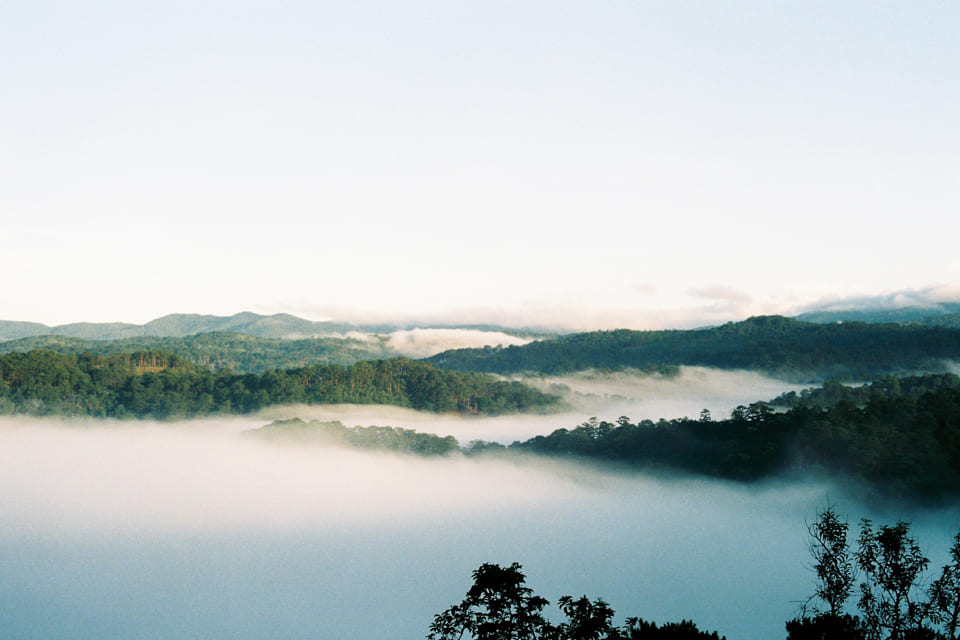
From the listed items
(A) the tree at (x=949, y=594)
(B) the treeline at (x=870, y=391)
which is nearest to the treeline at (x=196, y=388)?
(B) the treeline at (x=870, y=391)

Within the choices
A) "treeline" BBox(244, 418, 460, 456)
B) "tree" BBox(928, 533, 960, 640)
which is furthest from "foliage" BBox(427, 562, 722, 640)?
"treeline" BBox(244, 418, 460, 456)

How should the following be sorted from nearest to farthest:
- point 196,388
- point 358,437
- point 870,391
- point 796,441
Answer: point 796,441 < point 870,391 < point 358,437 < point 196,388

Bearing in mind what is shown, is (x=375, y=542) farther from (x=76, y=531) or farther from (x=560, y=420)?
(x=560, y=420)

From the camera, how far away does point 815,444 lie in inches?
3533

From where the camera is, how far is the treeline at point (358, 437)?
141 m

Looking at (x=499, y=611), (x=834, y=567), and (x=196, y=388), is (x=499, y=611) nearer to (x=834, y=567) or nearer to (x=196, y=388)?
(x=834, y=567)

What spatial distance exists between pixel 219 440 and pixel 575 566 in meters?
95.8

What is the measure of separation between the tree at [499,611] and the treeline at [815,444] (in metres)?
71.0

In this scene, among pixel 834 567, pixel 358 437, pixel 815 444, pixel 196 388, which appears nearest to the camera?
pixel 834 567

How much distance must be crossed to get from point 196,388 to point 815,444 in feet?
432

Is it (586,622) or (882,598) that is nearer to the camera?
(586,622)

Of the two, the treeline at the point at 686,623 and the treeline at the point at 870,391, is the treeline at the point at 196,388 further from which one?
the treeline at the point at 686,623

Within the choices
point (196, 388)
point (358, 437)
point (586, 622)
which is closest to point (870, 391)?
point (358, 437)

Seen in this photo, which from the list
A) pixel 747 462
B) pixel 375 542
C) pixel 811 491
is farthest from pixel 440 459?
pixel 811 491
